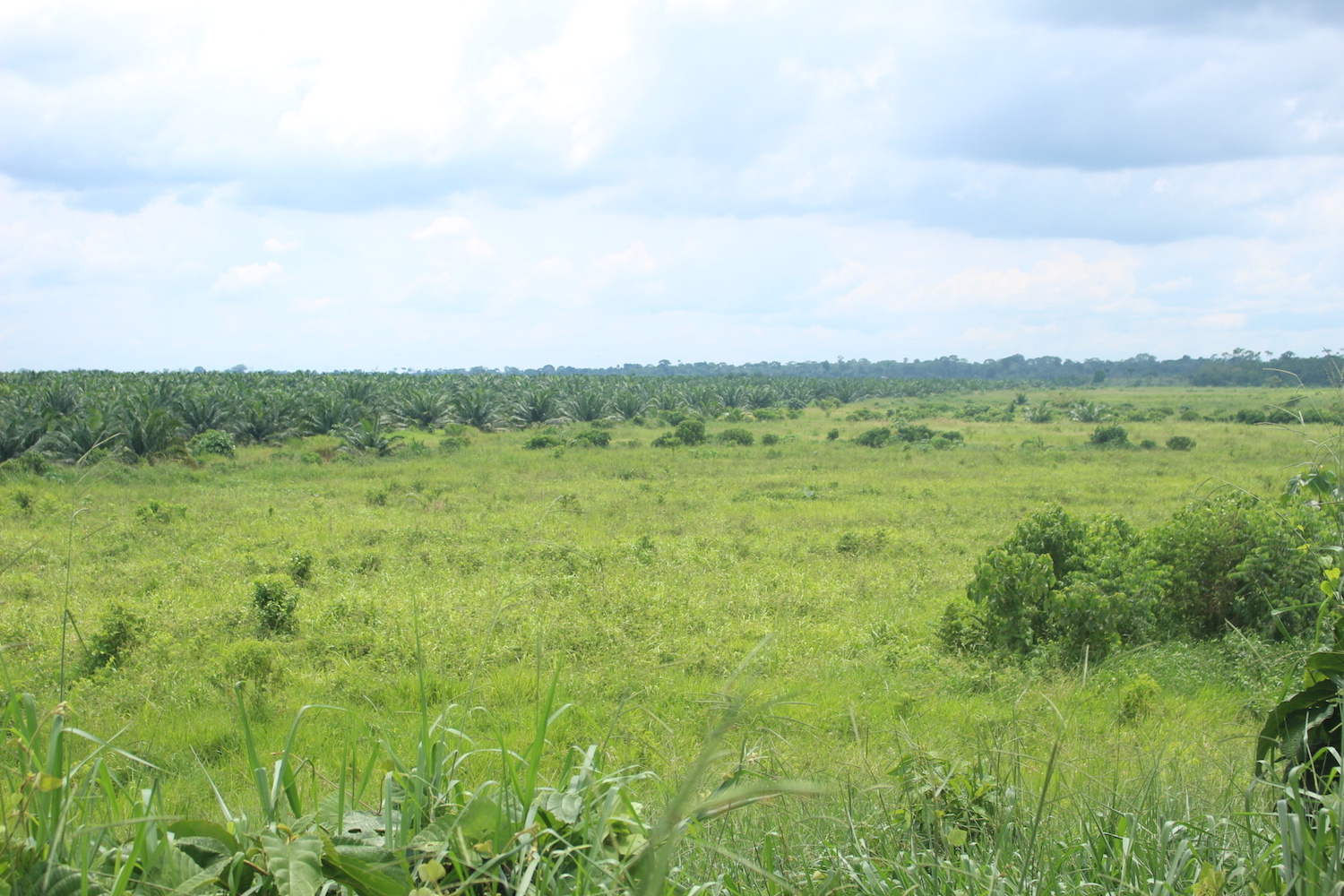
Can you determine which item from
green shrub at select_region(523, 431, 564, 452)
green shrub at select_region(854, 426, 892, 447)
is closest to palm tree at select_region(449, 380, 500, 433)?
green shrub at select_region(523, 431, 564, 452)

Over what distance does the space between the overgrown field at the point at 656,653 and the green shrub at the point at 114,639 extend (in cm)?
2

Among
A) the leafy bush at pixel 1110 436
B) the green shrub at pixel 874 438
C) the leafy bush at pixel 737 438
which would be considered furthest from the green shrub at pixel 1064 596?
the leafy bush at pixel 1110 436

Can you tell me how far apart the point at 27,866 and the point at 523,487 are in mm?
17295

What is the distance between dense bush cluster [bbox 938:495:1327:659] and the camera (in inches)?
293

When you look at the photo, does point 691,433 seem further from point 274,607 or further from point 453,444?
point 274,607

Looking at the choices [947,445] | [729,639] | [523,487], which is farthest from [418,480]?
[947,445]

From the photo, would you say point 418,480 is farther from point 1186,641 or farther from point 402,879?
point 402,879

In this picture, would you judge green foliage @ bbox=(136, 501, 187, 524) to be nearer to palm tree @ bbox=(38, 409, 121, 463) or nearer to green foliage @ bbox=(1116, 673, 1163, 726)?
palm tree @ bbox=(38, 409, 121, 463)

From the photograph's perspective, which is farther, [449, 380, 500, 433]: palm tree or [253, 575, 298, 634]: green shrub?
[449, 380, 500, 433]: palm tree

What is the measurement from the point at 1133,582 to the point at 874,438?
22.6 m

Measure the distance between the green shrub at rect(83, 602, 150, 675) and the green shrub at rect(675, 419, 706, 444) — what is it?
22.4 m

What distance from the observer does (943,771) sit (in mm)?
3062

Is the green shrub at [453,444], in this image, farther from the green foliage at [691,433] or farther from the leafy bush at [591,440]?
the green foliage at [691,433]

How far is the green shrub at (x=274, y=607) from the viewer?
8.38 meters
